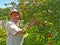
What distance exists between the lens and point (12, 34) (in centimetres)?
532

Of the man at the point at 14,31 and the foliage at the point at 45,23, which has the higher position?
the man at the point at 14,31

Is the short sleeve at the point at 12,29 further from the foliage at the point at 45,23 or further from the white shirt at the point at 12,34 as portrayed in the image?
the foliage at the point at 45,23

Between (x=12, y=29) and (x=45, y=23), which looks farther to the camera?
(x=45, y=23)

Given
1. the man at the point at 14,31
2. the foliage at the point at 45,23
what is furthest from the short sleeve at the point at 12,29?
the foliage at the point at 45,23

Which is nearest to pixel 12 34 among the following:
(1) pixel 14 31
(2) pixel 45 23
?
(1) pixel 14 31

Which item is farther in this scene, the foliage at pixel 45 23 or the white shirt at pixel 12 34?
the foliage at pixel 45 23

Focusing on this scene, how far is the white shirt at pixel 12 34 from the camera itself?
528 cm

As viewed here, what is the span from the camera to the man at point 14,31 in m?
5.27

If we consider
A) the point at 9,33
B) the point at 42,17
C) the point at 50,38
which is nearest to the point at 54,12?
the point at 42,17

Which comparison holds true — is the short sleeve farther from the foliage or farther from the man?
the foliage

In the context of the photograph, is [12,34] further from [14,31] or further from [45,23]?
[45,23]

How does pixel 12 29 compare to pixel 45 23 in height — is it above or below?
above

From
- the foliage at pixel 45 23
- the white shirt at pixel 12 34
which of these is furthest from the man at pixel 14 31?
the foliage at pixel 45 23

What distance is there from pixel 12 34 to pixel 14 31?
0.09 meters
